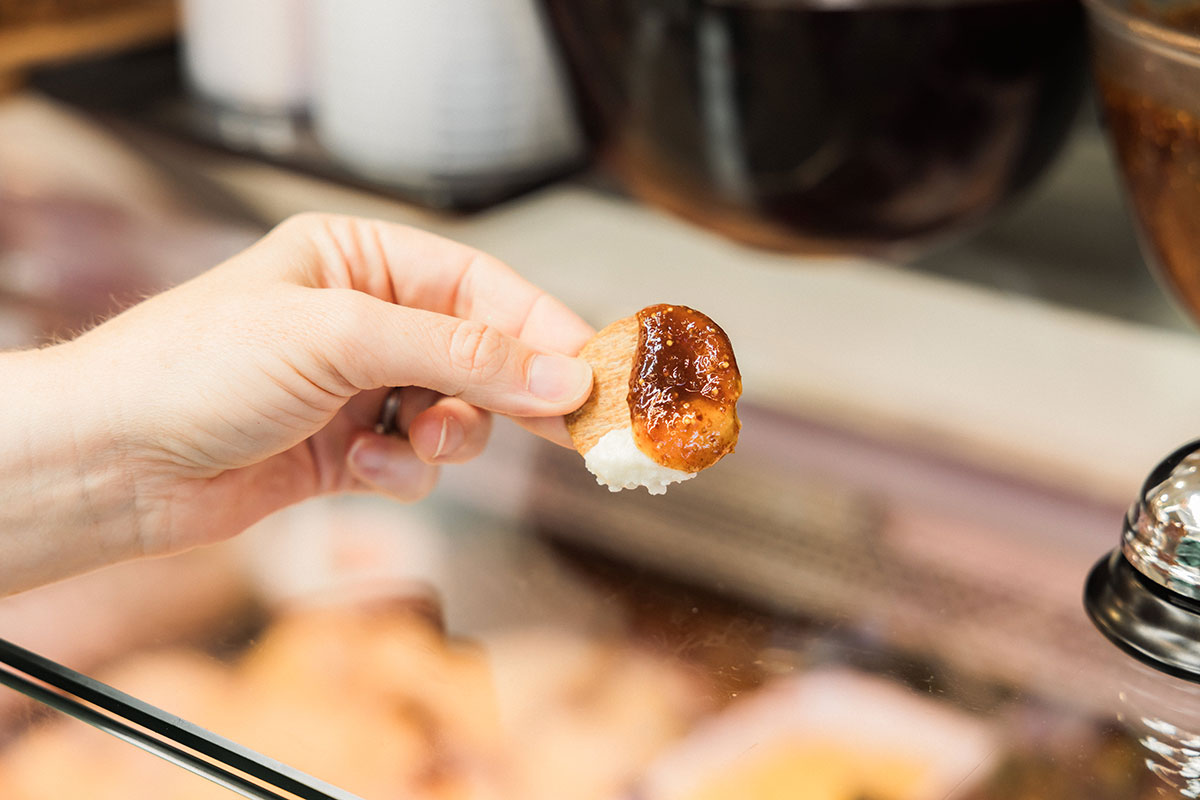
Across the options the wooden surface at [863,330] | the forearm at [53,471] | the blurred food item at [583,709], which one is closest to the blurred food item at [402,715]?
the blurred food item at [583,709]

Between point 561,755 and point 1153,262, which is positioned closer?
point 561,755

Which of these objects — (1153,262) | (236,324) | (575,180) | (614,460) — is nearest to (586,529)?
(614,460)

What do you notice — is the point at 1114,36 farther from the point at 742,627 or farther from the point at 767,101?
the point at 742,627

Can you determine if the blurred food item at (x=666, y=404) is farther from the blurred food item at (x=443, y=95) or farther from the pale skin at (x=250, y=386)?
the blurred food item at (x=443, y=95)

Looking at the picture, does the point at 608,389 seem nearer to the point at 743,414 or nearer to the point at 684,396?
the point at 684,396

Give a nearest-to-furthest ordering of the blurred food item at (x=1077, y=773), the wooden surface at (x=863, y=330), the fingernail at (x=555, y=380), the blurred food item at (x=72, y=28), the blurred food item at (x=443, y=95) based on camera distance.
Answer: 1. the blurred food item at (x=1077, y=773)
2. the fingernail at (x=555, y=380)
3. the wooden surface at (x=863, y=330)
4. the blurred food item at (x=443, y=95)
5. the blurred food item at (x=72, y=28)

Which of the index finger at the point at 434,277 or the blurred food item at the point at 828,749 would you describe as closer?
the blurred food item at the point at 828,749
